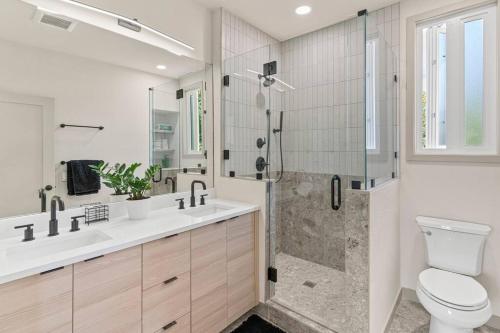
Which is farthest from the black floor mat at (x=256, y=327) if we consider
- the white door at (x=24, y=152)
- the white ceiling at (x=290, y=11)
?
the white ceiling at (x=290, y=11)

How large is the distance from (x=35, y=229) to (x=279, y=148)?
223cm

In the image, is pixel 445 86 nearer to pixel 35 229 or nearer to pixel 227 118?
pixel 227 118

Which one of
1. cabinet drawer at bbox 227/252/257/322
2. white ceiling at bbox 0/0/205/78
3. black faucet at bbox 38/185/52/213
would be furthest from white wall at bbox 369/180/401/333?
black faucet at bbox 38/185/52/213

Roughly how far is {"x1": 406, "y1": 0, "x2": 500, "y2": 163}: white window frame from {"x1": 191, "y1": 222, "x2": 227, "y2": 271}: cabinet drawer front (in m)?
1.80

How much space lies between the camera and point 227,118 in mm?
2492

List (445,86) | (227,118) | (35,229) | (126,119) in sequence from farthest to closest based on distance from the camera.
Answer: (227,118) → (445,86) → (126,119) → (35,229)

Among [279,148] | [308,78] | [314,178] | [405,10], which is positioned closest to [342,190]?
[314,178]

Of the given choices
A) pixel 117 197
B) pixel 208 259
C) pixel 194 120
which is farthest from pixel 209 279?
pixel 194 120

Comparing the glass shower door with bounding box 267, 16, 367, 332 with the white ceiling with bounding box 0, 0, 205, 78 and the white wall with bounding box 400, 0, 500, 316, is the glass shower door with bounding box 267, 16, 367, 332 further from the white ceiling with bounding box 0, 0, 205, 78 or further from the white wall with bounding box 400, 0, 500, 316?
the white ceiling with bounding box 0, 0, 205, 78

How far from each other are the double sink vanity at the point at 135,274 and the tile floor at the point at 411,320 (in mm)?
1146

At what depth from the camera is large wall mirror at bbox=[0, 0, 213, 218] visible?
1.45 metres

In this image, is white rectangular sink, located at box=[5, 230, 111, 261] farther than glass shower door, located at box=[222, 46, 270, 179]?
No

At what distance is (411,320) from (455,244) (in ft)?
2.30

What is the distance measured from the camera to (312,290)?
7.83ft
